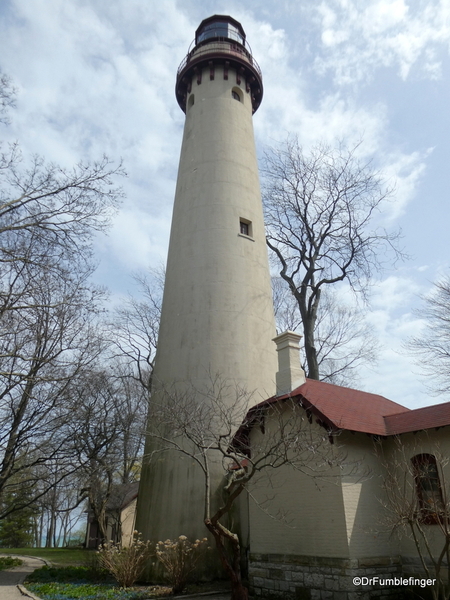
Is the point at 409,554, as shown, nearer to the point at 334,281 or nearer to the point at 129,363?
the point at 334,281

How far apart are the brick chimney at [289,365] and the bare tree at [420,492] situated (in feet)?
8.90

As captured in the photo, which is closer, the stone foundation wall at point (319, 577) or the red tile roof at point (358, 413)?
the stone foundation wall at point (319, 577)

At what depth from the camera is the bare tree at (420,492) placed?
32.6ft

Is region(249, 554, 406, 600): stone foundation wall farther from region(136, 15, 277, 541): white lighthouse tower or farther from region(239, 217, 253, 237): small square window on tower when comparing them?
region(239, 217, 253, 237): small square window on tower

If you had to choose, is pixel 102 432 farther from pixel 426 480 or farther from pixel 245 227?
pixel 426 480

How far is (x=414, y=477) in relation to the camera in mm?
10781

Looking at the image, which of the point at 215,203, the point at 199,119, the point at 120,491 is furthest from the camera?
the point at 120,491

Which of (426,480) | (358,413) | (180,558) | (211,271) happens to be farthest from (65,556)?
(426,480)

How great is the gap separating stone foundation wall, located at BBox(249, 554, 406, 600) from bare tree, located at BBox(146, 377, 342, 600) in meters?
0.96

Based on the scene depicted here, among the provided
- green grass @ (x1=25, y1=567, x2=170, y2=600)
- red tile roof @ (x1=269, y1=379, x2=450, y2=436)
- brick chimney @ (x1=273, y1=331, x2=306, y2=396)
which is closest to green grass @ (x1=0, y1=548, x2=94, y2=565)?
green grass @ (x1=25, y1=567, x2=170, y2=600)

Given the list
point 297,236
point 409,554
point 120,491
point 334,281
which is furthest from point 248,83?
point 120,491

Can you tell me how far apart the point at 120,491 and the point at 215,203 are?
21840 millimetres

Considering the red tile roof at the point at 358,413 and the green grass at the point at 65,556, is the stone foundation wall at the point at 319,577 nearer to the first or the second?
the red tile roof at the point at 358,413

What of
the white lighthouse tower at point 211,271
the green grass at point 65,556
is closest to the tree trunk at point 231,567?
the white lighthouse tower at point 211,271
